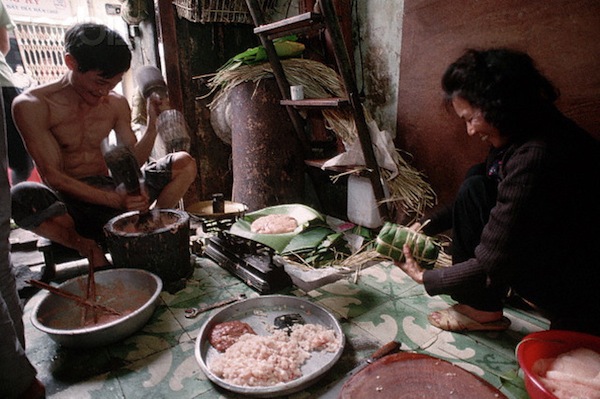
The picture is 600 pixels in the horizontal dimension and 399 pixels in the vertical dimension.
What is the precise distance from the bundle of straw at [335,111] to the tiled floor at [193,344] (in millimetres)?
874

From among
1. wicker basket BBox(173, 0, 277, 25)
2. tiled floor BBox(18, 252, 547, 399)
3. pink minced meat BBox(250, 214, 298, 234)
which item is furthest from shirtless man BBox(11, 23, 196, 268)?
wicker basket BBox(173, 0, 277, 25)

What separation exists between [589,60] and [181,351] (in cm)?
307

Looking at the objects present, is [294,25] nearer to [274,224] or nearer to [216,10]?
[274,224]

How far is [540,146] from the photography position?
5.49 feet

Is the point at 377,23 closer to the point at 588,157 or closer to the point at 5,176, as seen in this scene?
the point at 588,157

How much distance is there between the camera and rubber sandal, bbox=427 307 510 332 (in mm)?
2242

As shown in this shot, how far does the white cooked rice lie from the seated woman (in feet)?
2.53

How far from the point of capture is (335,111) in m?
3.66

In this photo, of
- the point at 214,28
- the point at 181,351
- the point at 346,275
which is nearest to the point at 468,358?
the point at 346,275

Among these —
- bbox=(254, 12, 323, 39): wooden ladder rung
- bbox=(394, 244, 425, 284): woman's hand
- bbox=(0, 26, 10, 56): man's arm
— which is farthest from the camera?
bbox=(0, 26, 10, 56): man's arm

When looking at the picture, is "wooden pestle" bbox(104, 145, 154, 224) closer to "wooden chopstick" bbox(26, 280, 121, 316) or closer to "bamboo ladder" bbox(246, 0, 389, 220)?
"wooden chopstick" bbox(26, 280, 121, 316)

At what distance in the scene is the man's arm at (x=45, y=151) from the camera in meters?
2.82

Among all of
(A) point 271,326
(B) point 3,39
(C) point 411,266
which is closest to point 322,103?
(C) point 411,266

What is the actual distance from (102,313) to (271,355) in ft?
3.83
